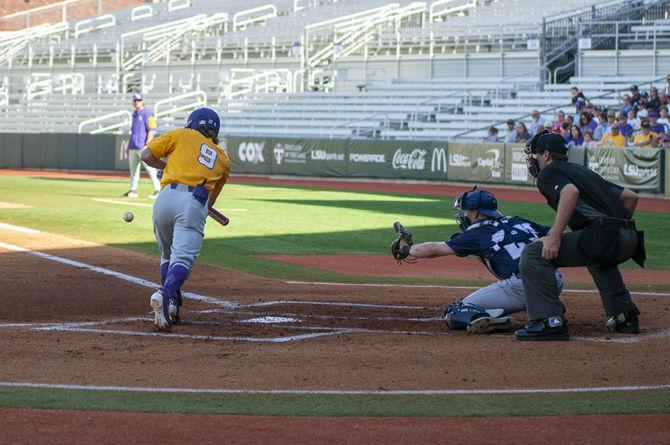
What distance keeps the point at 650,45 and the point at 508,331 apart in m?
29.0

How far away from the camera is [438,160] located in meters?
33.1

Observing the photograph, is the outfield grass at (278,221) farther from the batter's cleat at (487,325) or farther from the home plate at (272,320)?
the batter's cleat at (487,325)

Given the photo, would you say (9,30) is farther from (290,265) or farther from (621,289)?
(621,289)

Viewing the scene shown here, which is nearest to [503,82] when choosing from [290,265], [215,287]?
[290,265]

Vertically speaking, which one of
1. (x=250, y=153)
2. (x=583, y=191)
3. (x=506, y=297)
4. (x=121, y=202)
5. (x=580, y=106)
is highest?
(x=580, y=106)

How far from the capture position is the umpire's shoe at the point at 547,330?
875 cm

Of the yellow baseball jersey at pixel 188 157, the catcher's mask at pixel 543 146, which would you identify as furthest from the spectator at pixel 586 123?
the yellow baseball jersey at pixel 188 157

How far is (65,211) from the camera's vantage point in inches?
846

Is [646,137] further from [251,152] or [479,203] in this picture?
[479,203]

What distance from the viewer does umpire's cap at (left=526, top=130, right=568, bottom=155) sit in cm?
872

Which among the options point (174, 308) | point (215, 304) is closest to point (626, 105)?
point (215, 304)

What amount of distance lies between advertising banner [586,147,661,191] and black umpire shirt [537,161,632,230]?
60.4 feet

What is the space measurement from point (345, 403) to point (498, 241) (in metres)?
2.91

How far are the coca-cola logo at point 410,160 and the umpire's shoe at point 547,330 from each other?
2488cm
